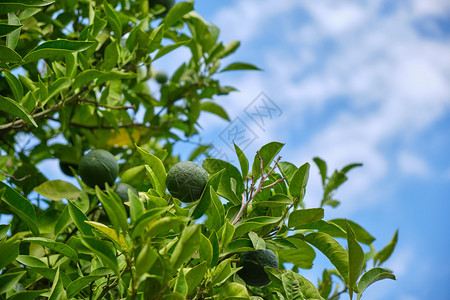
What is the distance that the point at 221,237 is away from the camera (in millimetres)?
1189

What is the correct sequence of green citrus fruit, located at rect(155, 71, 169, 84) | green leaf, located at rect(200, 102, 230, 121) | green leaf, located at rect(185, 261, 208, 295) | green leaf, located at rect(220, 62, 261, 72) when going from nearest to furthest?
green leaf, located at rect(185, 261, 208, 295), green leaf, located at rect(220, 62, 261, 72), green leaf, located at rect(200, 102, 230, 121), green citrus fruit, located at rect(155, 71, 169, 84)

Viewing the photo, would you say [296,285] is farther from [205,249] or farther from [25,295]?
[25,295]

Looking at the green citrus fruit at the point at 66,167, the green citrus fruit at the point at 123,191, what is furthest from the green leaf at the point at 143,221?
the green citrus fruit at the point at 66,167

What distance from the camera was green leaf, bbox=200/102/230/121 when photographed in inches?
100

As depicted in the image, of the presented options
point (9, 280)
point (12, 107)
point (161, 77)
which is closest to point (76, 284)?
point (9, 280)

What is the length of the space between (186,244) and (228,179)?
16.9 inches

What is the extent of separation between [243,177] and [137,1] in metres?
1.35

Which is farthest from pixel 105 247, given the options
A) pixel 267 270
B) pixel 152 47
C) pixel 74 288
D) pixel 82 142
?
pixel 82 142

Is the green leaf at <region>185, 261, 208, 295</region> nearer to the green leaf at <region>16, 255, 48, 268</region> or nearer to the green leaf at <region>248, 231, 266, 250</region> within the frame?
the green leaf at <region>248, 231, 266, 250</region>

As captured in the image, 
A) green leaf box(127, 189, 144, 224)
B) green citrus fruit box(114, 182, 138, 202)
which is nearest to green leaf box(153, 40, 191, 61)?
green citrus fruit box(114, 182, 138, 202)

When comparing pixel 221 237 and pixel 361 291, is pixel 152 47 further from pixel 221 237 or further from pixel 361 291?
pixel 361 291

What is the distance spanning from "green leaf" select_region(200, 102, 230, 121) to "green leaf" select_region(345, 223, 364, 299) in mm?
1482

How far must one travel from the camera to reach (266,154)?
1340 mm

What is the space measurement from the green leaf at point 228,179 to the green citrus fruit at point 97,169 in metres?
0.56
